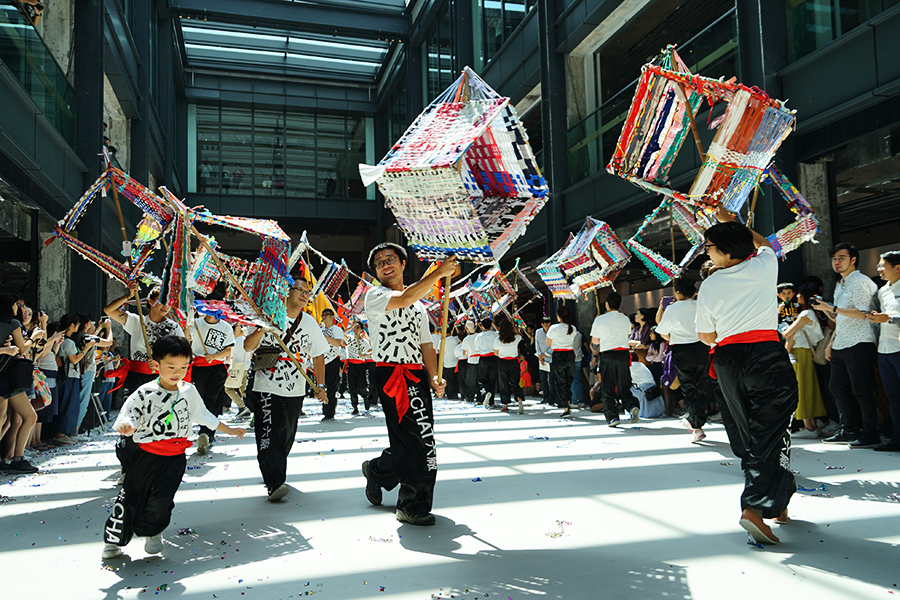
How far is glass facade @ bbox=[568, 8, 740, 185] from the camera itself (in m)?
9.30

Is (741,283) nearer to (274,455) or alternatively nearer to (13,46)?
(274,455)

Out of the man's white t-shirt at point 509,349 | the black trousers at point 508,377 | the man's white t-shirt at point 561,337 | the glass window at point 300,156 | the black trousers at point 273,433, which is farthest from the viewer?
the glass window at point 300,156

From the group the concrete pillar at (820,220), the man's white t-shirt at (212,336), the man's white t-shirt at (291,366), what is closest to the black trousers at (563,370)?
the concrete pillar at (820,220)

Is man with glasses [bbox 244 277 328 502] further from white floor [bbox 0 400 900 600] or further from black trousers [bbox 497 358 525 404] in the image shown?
black trousers [bbox 497 358 525 404]

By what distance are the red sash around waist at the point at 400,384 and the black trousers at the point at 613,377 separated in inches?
203

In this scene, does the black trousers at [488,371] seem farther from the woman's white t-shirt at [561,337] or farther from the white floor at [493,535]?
the white floor at [493,535]

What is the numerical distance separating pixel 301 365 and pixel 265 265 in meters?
0.96

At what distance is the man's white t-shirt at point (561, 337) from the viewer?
10.4 meters

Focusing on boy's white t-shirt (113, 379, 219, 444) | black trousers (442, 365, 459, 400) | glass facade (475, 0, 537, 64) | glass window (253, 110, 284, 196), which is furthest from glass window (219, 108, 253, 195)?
boy's white t-shirt (113, 379, 219, 444)

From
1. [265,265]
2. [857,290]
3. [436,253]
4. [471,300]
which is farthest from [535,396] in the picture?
[436,253]

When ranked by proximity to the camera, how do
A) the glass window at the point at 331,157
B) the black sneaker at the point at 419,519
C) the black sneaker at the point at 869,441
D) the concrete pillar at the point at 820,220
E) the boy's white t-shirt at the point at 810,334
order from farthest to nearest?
the glass window at the point at 331,157 < the concrete pillar at the point at 820,220 < the boy's white t-shirt at the point at 810,334 < the black sneaker at the point at 869,441 < the black sneaker at the point at 419,519

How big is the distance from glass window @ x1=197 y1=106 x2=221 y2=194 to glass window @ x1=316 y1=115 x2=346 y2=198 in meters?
3.89

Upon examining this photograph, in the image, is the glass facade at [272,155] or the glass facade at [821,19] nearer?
the glass facade at [821,19]

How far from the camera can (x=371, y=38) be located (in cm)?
2311
